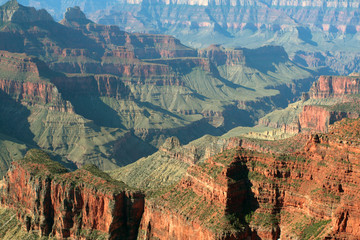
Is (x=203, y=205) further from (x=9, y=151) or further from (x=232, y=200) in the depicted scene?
(x=9, y=151)

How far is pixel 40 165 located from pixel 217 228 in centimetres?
4334

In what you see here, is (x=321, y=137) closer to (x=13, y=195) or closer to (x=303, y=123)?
(x=13, y=195)

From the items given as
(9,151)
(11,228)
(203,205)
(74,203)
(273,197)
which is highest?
(273,197)

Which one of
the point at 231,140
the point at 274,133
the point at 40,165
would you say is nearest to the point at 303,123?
the point at 274,133

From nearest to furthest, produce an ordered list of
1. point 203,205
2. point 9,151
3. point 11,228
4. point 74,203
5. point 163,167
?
point 203,205, point 74,203, point 11,228, point 163,167, point 9,151

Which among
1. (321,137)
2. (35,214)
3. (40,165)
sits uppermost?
(321,137)

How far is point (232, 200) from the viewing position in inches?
3076

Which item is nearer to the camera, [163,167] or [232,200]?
[232,200]

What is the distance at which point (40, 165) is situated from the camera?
103938 mm

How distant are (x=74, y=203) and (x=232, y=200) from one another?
29703mm

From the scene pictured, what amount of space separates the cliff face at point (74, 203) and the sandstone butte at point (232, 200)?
17cm

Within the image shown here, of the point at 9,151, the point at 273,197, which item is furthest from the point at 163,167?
the point at 9,151

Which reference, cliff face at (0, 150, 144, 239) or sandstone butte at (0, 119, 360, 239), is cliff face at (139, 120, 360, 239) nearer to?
sandstone butte at (0, 119, 360, 239)

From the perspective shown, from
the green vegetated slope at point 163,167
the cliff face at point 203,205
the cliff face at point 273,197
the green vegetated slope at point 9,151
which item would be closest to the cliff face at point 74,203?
the cliff face at point 203,205
